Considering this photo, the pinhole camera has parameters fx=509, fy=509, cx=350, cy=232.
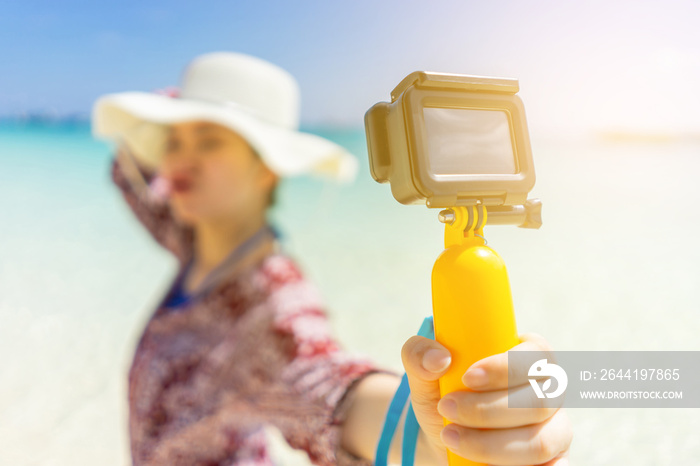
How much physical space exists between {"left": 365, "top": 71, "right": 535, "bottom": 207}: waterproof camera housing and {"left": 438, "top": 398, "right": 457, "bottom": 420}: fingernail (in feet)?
0.43

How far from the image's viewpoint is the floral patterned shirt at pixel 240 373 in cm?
70

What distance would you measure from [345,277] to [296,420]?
2.56 m

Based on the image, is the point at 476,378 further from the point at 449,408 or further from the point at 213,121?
the point at 213,121

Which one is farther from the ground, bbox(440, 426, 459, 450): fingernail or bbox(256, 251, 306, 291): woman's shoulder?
bbox(440, 426, 459, 450): fingernail

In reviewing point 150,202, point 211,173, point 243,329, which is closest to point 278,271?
point 243,329

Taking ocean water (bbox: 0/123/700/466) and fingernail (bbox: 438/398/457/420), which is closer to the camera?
fingernail (bbox: 438/398/457/420)

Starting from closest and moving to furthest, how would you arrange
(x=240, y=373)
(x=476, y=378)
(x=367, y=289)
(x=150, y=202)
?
(x=476, y=378)
(x=240, y=373)
(x=150, y=202)
(x=367, y=289)

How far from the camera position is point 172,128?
4.04 ft

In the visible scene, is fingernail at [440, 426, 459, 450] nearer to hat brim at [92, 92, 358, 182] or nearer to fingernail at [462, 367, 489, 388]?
fingernail at [462, 367, 489, 388]

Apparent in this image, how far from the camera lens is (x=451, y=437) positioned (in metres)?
0.33

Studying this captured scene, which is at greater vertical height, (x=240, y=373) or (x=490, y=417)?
(x=490, y=417)

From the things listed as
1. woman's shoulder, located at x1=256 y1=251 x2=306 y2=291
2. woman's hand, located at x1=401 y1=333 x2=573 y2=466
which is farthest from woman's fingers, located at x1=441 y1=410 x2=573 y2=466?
woman's shoulder, located at x1=256 y1=251 x2=306 y2=291

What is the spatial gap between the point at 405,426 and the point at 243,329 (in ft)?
1.72

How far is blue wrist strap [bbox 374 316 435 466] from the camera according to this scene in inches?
15.4
